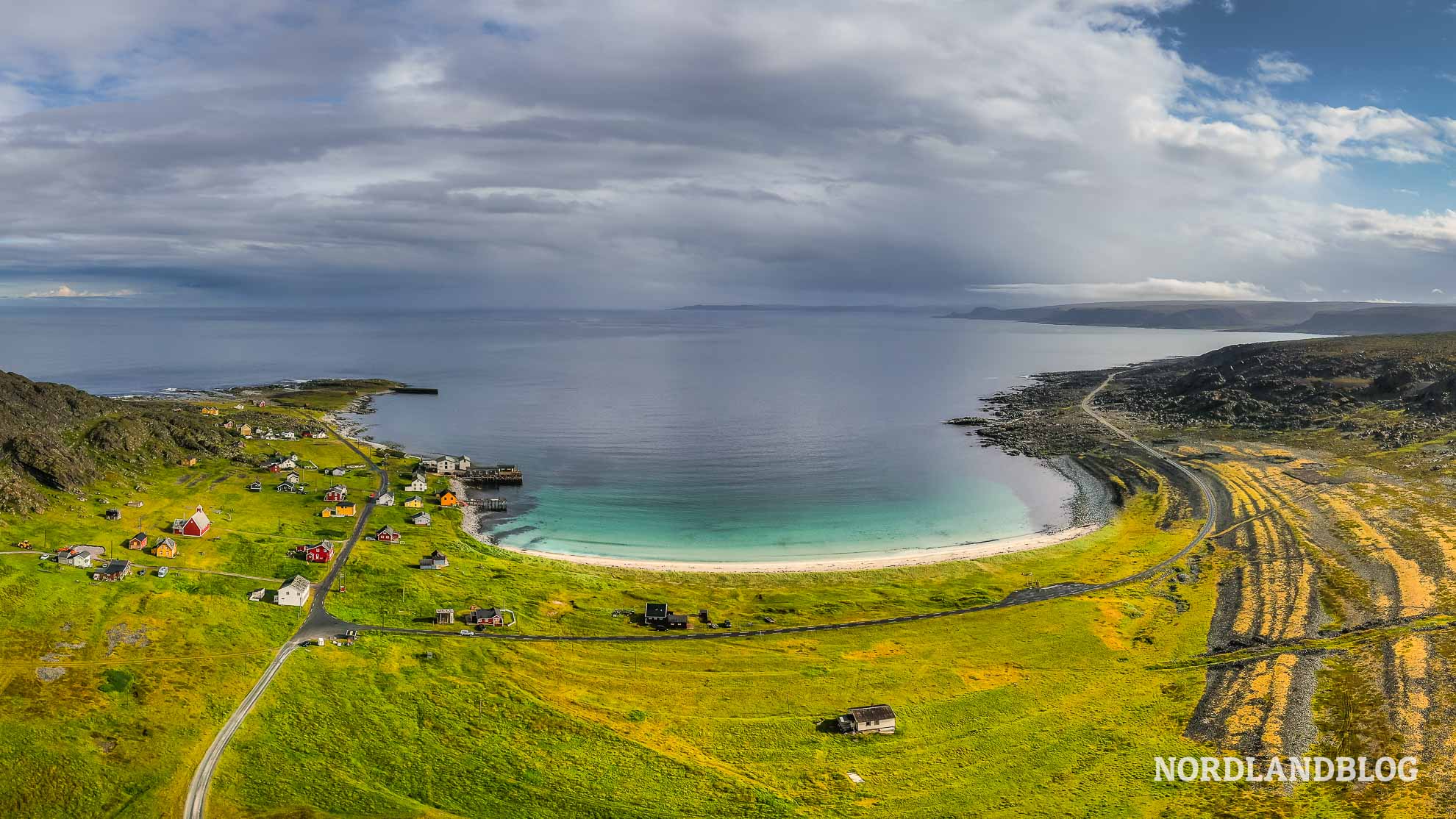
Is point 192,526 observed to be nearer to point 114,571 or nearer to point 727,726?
point 114,571

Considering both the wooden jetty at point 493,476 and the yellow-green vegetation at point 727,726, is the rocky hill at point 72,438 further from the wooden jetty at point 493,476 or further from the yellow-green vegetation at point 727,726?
the yellow-green vegetation at point 727,726

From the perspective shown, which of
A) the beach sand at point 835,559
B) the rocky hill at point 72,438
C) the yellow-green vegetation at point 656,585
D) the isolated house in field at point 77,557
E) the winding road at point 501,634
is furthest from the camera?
the beach sand at point 835,559

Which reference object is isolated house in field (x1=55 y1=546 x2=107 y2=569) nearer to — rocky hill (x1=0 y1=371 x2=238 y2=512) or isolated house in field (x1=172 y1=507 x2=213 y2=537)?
isolated house in field (x1=172 y1=507 x2=213 y2=537)

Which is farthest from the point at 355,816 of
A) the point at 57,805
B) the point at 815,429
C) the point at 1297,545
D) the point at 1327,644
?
the point at 815,429

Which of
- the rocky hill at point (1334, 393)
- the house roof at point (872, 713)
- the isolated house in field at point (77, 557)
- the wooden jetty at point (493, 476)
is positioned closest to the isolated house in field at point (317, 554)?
the isolated house in field at point (77, 557)

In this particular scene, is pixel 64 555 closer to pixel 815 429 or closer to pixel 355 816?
pixel 355 816

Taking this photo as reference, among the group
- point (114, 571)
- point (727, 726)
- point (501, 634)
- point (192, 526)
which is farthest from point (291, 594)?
point (727, 726)

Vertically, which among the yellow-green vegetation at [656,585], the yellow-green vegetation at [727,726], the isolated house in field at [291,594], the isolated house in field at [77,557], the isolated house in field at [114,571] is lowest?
the yellow-green vegetation at [727,726]
